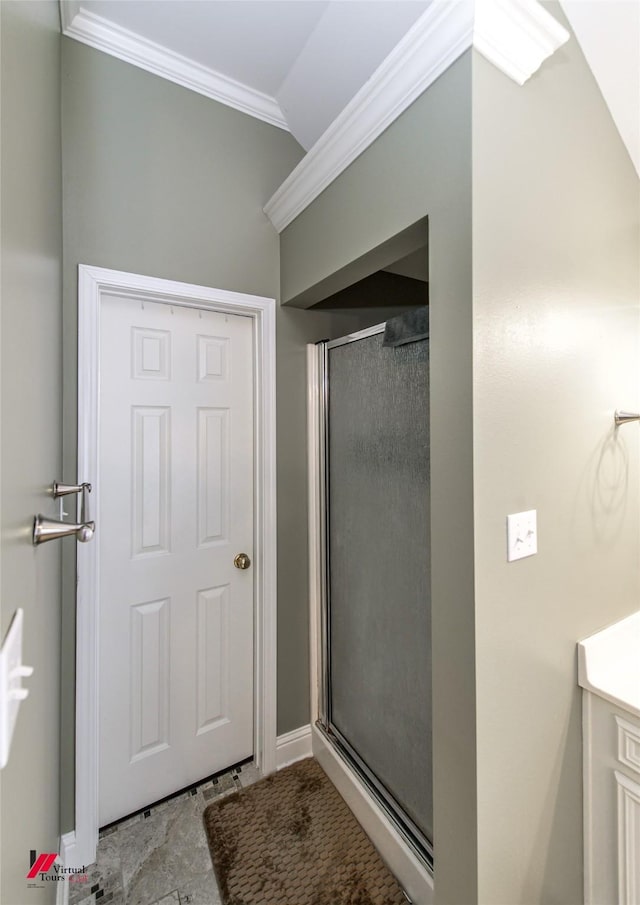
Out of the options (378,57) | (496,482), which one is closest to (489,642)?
(496,482)

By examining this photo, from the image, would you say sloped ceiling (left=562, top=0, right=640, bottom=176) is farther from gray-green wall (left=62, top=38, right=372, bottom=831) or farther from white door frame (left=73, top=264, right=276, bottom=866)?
white door frame (left=73, top=264, right=276, bottom=866)

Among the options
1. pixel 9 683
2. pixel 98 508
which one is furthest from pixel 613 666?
pixel 98 508

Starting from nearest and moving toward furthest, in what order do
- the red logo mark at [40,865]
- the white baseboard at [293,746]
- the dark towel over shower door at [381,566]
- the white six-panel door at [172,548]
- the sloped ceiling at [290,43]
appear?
the red logo mark at [40,865]
the sloped ceiling at [290,43]
the dark towel over shower door at [381,566]
the white six-panel door at [172,548]
the white baseboard at [293,746]

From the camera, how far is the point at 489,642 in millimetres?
981

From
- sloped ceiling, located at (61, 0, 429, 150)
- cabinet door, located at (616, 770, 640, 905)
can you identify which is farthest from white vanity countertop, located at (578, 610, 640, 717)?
sloped ceiling, located at (61, 0, 429, 150)

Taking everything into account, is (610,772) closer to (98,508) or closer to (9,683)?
(9,683)

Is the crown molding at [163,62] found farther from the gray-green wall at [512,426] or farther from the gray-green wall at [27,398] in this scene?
the gray-green wall at [512,426]

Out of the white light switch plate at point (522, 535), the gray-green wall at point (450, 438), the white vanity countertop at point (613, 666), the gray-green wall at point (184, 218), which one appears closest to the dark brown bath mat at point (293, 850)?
the gray-green wall at point (184, 218)

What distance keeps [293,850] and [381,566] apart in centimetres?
103

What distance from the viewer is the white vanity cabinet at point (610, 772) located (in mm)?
1115

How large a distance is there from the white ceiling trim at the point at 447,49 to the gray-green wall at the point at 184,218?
61 cm

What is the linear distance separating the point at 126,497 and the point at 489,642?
132 centimetres

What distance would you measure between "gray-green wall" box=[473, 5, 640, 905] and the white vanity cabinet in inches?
1.5

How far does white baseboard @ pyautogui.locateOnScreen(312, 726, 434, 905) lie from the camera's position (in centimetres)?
127
